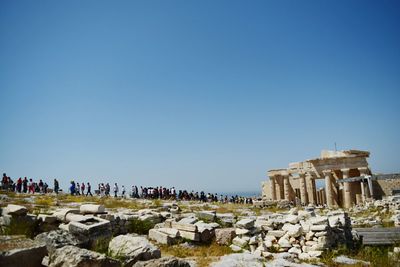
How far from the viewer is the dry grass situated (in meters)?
10.0

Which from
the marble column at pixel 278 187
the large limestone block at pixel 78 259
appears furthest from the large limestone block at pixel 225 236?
the marble column at pixel 278 187

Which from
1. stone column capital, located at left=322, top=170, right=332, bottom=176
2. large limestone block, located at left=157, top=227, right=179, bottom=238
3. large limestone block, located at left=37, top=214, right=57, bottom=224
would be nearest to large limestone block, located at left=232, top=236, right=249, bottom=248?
large limestone block, located at left=157, top=227, right=179, bottom=238

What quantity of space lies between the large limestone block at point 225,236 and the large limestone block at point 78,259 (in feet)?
21.6

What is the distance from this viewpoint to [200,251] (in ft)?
36.0

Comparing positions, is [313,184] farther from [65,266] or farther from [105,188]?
[65,266]

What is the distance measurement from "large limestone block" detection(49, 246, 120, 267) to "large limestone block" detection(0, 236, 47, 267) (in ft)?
1.00

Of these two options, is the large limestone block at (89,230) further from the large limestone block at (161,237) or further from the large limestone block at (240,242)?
the large limestone block at (240,242)

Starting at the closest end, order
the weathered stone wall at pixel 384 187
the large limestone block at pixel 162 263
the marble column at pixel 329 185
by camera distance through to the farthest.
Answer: the large limestone block at pixel 162 263
the weathered stone wall at pixel 384 187
the marble column at pixel 329 185

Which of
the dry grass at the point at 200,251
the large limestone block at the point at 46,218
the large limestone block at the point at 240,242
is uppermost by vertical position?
the large limestone block at the point at 46,218

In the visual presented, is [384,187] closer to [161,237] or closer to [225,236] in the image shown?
[225,236]

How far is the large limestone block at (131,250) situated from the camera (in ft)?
23.5

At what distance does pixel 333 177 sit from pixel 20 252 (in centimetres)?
3752

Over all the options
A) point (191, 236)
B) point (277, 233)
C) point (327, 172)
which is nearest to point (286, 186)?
point (327, 172)

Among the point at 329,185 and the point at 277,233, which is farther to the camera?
the point at 329,185
